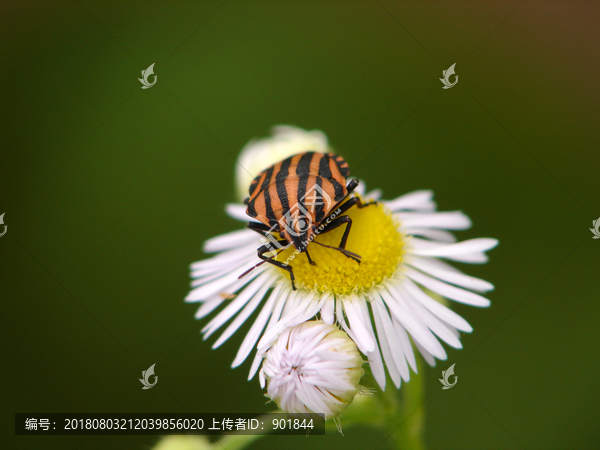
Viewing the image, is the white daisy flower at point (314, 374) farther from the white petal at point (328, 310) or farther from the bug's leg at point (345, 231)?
the bug's leg at point (345, 231)

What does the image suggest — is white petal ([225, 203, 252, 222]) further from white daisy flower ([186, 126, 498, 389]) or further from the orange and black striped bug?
the orange and black striped bug

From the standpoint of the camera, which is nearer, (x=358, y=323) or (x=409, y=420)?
(x=358, y=323)

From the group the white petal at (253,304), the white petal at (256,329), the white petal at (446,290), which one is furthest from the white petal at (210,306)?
the white petal at (446,290)

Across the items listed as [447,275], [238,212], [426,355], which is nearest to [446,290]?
[447,275]

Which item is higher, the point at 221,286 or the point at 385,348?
the point at 221,286

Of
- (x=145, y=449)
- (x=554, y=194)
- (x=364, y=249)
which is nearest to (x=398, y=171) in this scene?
(x=554, y=194)

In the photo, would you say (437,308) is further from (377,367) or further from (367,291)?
(377,367)
